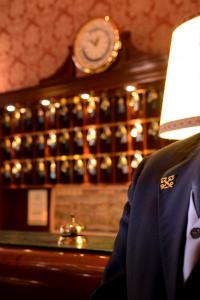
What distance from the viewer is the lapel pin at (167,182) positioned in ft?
2.75

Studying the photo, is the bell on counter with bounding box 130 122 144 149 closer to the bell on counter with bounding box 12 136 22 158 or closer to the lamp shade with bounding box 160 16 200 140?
the bell on counter with bounding box 12 136 22 158

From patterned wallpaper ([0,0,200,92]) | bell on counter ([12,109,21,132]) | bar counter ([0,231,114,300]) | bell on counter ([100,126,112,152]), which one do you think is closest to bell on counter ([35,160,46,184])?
bell on counter ([12,109,21,132])

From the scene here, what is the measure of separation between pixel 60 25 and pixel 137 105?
4.82 feet

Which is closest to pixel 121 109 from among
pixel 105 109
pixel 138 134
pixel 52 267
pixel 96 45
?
pixel 105 109

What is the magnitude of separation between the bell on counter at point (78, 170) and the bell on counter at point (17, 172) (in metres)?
0.68

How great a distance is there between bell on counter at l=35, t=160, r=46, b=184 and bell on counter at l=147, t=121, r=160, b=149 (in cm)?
118

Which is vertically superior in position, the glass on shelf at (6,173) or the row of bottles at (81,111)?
the row of bottles at (81,111)

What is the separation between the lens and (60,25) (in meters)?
4.78

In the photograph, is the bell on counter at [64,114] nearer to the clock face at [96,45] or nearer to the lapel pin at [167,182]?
the clock face at [96,45]

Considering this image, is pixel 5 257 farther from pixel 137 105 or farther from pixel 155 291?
pixel 137 105

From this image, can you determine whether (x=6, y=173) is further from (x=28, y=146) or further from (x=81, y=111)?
(x=81, y=111)

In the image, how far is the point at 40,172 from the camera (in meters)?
4.50

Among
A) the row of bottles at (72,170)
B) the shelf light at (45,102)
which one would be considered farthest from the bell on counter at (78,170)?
the shelf light at (45,102)

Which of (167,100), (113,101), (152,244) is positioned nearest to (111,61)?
(113,101)
